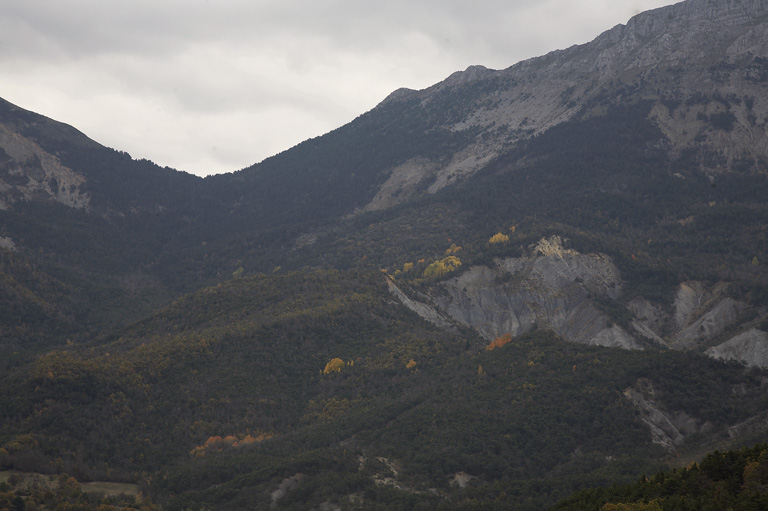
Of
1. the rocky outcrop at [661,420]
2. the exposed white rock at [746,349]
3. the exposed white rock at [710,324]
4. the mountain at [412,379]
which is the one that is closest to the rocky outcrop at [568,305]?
the exposed white rock at [710,324]

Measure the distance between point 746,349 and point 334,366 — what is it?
70.8 meters

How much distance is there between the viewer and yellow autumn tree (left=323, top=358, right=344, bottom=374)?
14638cm

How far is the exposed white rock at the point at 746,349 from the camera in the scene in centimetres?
14200

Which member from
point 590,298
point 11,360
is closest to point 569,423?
point 590,298

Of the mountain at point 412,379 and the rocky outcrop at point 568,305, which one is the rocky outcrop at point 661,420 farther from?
the rocky outcrop at point 568,305

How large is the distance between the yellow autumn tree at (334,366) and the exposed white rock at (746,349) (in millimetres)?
64083

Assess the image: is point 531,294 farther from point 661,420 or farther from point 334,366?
point 661,420

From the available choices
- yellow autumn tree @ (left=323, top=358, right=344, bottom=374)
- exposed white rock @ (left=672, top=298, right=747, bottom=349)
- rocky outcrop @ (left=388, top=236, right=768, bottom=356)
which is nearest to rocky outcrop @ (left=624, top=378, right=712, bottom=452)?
rocky outcrop @ (left=388, top=236, right=768, bottom=356)

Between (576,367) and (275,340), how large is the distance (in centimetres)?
5341

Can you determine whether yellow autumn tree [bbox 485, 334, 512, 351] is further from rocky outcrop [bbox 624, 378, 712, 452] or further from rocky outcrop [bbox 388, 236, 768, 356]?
rocky outcrop [bbox 624, 378, 712, 452]

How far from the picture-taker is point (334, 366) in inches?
5782

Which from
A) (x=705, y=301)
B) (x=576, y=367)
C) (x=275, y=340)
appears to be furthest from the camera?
(x=705, y=301)

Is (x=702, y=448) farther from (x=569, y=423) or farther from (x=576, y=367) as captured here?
(x=576, y=367)

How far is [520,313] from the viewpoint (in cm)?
18400
